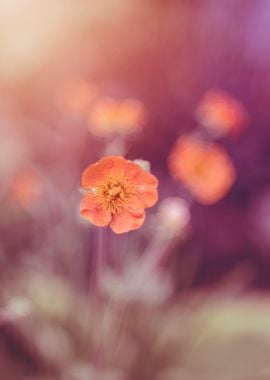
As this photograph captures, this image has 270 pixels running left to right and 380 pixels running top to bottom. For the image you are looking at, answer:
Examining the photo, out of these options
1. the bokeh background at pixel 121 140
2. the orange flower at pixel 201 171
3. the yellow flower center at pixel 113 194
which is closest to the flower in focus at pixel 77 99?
the bokeh background at pixel 121 140

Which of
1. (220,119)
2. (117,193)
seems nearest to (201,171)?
(220,119)

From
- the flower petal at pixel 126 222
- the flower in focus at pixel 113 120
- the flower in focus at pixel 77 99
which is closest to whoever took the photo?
the flower petal at pixel 126 222

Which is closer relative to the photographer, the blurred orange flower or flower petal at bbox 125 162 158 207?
flower petal at bbox 125 162 158 207

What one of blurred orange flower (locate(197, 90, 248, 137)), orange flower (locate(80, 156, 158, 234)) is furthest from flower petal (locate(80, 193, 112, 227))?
blurred orange flower (locate(197, 90, 248, 137))

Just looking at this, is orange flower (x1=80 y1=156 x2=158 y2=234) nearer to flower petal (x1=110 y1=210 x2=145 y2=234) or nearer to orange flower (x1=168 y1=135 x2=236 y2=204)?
flower petal (x1=110 y1=210 x2=145 y2=234)

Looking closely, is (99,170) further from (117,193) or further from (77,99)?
(77,99)

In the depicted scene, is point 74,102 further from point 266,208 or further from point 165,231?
point 266,208

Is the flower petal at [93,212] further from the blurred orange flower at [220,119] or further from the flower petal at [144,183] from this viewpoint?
the blurred orange flower at [220,119]
